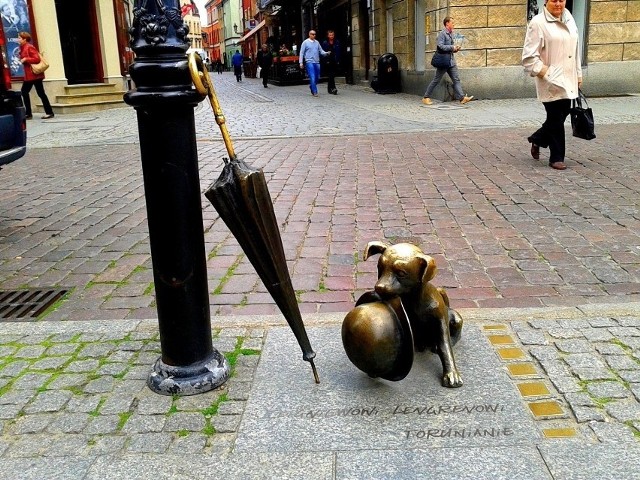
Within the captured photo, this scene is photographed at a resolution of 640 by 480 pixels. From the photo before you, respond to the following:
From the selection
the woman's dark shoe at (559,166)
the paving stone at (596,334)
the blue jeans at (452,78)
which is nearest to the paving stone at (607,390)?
the paving stone at (596,334)

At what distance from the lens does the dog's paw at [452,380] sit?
9.03 ft

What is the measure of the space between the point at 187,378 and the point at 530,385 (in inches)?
57.2

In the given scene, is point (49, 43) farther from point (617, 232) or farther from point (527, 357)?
point (527, 357)

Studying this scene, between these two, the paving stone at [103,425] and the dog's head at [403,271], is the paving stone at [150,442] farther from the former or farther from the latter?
the dog's head at [403,271]

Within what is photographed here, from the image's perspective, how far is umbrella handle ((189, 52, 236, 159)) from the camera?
99.3 inches

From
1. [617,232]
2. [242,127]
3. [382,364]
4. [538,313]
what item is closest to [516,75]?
[242,127]

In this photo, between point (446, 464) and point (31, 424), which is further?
point (31, 424)

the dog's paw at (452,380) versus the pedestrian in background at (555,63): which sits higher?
the pedestrian in background at (555,63)

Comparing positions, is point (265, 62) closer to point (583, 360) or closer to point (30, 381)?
point (30, 381)

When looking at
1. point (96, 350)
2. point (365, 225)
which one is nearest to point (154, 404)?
point (96, 350)

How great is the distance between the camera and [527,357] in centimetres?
303

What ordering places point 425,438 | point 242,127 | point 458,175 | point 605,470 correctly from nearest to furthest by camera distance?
point 605,470 < point 425,438 < point 458,175 < point 242,127

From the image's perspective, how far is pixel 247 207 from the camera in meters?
2.51

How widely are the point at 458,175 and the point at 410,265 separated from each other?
16.2ft
